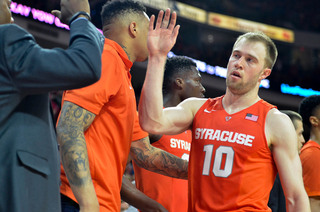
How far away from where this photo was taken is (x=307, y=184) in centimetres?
422

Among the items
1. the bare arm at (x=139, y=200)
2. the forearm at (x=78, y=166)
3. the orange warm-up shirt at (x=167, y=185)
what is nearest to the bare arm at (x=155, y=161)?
the bare arm at (x=139, y=200)

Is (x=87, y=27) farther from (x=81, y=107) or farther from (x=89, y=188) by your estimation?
(x=89, y=188)

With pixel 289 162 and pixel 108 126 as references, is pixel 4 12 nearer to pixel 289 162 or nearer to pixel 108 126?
pixel 108 126

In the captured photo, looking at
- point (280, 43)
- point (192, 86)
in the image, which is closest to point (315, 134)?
point (192, 86)

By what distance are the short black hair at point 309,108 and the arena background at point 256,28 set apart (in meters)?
11.7

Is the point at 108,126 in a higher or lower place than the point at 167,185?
higher

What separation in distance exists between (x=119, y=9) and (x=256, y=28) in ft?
68.2

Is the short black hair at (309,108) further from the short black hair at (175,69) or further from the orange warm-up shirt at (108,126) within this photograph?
the orange warm-up shirt at (108,126)

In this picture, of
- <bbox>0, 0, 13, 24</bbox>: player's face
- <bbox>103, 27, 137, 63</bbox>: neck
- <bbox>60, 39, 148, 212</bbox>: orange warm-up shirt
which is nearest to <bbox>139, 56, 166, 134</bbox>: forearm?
<bbox>60, 39, 148, 212</bbox>: orange warm-up shirt

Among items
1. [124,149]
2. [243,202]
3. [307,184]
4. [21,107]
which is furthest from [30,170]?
[307,184]

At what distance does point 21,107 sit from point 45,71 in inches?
8.3

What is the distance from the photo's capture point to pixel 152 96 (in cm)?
233

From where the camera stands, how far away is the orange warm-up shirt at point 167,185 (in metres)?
3.40

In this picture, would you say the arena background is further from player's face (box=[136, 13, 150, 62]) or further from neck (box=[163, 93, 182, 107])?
player's face (box=[136, 13, 150, 62])
